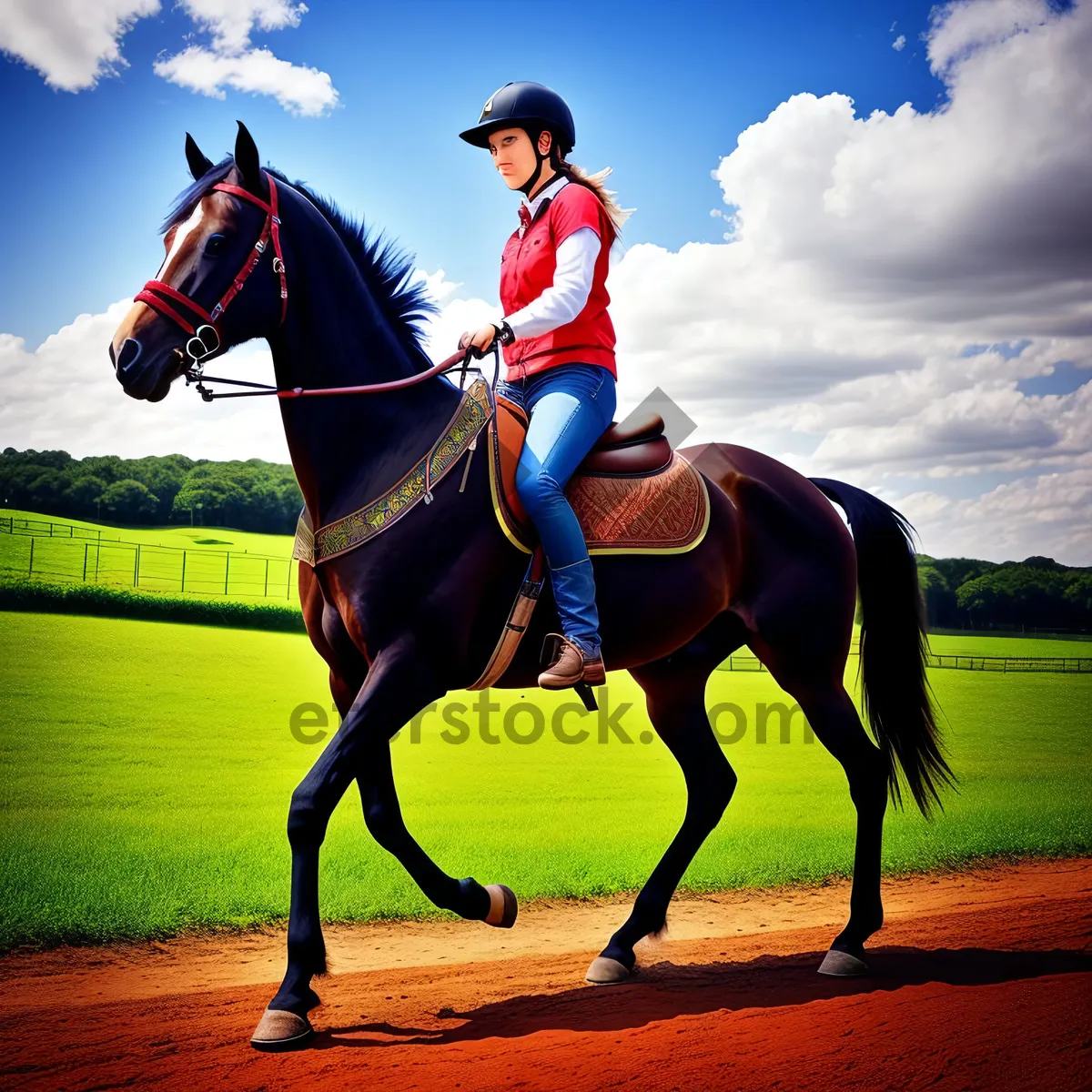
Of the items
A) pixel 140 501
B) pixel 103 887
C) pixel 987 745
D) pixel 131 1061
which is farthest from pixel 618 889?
pixel 140 501

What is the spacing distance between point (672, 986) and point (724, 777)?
3.59 ft

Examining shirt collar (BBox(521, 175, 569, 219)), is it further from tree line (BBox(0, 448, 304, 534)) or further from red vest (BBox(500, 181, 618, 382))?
tree line (BBox(0, 448, 304, 534))

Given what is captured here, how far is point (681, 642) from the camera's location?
14.8 feet

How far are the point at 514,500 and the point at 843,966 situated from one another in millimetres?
2859

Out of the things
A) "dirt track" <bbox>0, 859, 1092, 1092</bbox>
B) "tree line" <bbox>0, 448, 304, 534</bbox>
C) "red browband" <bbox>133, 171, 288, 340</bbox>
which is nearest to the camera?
"dirt track" <bbox>0, 859, 1092, 1092</bbox>

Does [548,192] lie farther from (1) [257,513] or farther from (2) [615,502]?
(1) [257,513]

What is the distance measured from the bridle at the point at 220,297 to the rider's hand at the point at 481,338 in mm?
744

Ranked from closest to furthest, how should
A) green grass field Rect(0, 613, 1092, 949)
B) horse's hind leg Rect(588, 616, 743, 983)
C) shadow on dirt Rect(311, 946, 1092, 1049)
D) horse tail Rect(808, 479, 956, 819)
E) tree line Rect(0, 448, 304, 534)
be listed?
shadow on dirt Rect(311, 946, 1092, 1049), horse's hind leg Rect(588, 616, 743, 983), horse tail Rect(808, 479, 956, 819), green grass field Rect(0, 613, 1092, 949), tree line Rect(0, 448, 304, 534)

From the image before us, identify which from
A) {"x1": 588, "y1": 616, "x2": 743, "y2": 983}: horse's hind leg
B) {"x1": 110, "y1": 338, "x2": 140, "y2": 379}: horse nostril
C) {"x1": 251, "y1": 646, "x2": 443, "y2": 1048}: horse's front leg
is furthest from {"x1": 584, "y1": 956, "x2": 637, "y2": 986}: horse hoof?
{"x1": 110, "y1": 338, "x2": 140, "y2": 379}: horse nostril

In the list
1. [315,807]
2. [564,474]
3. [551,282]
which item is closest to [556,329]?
[551,282]

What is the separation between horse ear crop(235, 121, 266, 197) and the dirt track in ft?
10.7

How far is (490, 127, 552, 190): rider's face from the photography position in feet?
13.4

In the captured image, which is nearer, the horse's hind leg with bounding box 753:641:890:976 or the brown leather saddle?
the brown leather saddle

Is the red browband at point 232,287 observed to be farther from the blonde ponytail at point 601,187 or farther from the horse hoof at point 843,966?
the horse hoof at point 843,966
